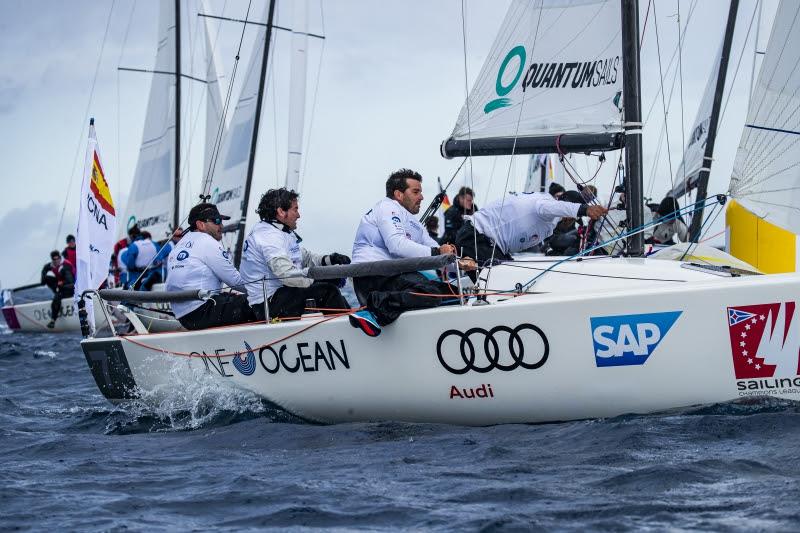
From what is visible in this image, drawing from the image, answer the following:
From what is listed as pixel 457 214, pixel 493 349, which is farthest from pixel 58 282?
pixel 493 349

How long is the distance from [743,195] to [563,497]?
2.90 m

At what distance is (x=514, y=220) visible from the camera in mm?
6953

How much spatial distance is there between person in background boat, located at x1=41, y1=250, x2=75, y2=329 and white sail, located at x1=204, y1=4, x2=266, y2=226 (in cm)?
420

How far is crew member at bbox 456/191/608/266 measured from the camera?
6.90 metres

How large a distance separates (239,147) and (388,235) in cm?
1084

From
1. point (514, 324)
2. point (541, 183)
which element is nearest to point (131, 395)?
point (514, 324)

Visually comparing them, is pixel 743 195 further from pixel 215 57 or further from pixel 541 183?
pixel 215 57

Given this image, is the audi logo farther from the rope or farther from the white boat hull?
the rope

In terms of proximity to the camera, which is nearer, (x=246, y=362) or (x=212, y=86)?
(x=246, y=362)

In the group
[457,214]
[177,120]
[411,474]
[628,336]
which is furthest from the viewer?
[177,120]

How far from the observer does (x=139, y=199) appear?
21.5 m

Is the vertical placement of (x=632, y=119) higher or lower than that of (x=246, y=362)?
higher

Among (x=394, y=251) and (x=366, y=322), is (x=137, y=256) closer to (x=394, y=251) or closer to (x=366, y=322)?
(x=394, y=251)

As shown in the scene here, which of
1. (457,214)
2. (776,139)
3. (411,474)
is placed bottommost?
(411,474)
